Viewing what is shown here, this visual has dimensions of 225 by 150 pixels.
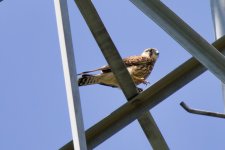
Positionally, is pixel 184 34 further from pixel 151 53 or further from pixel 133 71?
pixel 151 53

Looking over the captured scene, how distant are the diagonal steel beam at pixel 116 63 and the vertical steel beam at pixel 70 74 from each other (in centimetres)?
20

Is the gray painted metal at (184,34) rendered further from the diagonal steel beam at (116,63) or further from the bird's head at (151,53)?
the bird's head at (151,53)

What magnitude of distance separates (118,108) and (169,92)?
310mm

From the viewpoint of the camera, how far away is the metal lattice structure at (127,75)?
2.88 meters

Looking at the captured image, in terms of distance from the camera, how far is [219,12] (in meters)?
4.09

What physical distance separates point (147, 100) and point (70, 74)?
634mm

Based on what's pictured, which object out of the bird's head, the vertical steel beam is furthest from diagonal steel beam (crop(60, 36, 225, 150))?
the bird's head

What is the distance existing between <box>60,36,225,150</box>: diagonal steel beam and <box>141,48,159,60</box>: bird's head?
5511 mm

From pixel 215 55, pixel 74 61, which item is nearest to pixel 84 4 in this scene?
pixel 74 61

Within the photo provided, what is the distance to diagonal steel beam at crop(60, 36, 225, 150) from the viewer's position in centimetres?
347

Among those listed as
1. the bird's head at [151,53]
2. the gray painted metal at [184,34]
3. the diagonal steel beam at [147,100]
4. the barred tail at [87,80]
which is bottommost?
the gray painted metal at [184,34]

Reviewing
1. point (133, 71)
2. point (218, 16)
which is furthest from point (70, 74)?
point (133, 71)

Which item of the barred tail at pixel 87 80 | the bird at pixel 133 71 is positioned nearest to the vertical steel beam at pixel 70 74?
the bird at pixel 133 71

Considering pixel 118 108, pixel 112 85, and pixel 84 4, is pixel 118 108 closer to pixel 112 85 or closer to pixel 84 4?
pixel 84 4
